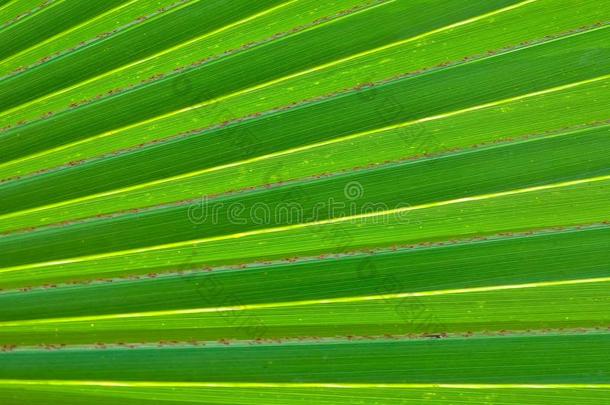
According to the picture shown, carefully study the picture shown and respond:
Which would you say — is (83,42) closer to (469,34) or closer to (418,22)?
(418,22)

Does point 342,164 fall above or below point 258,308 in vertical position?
above

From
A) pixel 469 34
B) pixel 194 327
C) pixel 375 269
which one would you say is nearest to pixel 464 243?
pixel 375 269

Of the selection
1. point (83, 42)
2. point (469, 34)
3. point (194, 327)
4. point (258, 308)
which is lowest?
point (194, 327)

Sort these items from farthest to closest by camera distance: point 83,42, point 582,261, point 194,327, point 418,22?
point 83,42
point 194,327
point 418,22
point 582,261

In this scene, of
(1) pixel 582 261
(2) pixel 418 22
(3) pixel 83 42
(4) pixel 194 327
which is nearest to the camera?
(1) pixel 582 261

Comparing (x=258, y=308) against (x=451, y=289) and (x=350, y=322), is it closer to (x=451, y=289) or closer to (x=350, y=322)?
(x=350, y=322)

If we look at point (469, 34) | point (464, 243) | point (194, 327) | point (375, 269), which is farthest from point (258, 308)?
point (469, 34)

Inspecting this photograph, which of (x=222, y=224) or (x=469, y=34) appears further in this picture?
(x=222, y=224)
